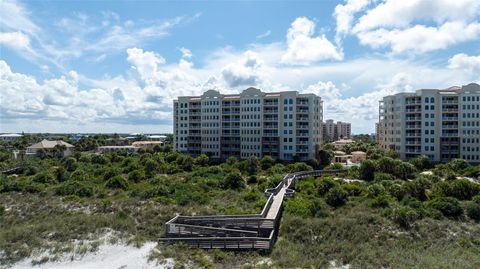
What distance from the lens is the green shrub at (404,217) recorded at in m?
29.2

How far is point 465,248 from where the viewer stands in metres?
25.5

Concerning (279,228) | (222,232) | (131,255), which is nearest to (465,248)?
(279,228)

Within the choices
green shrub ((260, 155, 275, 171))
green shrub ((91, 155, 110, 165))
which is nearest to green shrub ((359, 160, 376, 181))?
green shrub ((260, 155, 275, 171))

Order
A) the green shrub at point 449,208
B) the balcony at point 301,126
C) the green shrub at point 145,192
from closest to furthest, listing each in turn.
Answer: the green shrub at point 449,208 → the green shrub at point 145,192 → the balcony at point 301,126

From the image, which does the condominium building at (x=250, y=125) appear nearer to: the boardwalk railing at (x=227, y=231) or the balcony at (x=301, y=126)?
the balcony at (x=301, y=126)

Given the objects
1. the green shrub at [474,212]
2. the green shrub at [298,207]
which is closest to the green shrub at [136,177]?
the green shrub at [298,207]

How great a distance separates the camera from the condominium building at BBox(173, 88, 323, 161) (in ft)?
244

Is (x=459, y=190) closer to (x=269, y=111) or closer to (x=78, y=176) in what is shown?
(x=269, y=111)

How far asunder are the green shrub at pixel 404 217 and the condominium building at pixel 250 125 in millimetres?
41259

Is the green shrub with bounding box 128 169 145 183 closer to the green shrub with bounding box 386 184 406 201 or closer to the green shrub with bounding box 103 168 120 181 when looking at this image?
the green shrub with bounding box 103 168 120 181

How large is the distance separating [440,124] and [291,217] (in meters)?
54.9

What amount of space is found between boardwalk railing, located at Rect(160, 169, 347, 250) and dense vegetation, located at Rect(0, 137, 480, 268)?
32.5 inches

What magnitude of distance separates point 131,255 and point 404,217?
22.4 meters

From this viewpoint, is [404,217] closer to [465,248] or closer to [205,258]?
[465,248]
